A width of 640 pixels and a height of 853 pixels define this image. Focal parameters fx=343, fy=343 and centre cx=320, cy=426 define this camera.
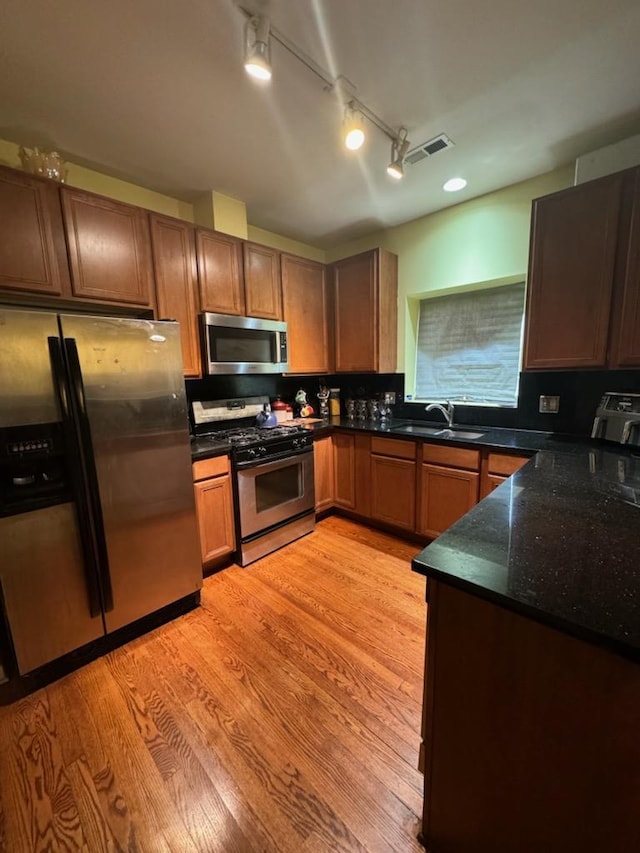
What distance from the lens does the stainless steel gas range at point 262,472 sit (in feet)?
8.00

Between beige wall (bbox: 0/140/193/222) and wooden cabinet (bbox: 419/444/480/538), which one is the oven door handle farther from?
beige wall (bbox: 0/140/193/222)

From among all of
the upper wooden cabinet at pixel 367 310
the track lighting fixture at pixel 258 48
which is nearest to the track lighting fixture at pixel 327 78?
the track lighting fixture at pixel 258 48

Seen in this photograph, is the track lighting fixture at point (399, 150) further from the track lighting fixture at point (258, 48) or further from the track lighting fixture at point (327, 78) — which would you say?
the track lighting fixture at point (258, 48)

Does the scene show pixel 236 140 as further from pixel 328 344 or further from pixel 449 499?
pixel 449 499

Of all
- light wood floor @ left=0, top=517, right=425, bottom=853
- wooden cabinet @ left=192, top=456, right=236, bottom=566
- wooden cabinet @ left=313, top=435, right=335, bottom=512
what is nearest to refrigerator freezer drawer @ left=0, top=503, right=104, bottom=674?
light wood floor @ left=0, top=517, right=425, bottom=853

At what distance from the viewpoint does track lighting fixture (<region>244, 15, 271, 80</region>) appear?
1.20 metres

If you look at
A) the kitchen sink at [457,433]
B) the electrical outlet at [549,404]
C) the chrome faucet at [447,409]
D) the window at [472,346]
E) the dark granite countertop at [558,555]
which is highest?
the window at [472,346]

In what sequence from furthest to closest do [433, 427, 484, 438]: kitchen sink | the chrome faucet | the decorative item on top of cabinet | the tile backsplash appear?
the chrome faucet
[433, 427, 484, 438]: kitchen sink
the decorative item on top of cabinet
the tile backsplash

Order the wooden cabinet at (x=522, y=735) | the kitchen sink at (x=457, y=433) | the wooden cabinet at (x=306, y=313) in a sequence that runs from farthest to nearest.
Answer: the wooden cabinet at (x=306, y=313) < the kitchen sink at (x=457, y=433) < the wooden cabinet at (x=522, y=735)

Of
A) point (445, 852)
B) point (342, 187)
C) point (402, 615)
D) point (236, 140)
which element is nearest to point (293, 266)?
point (342, 187)

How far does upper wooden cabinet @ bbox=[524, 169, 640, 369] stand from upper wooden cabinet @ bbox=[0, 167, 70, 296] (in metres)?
2.69

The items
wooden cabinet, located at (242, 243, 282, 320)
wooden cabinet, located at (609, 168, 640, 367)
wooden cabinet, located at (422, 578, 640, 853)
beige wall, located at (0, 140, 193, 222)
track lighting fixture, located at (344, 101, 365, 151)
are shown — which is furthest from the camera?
wooden cabinet, located at (242, 243, 282, 320)

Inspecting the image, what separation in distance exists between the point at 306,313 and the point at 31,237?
6.54 ft

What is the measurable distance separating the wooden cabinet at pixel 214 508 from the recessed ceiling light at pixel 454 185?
2486 mm
